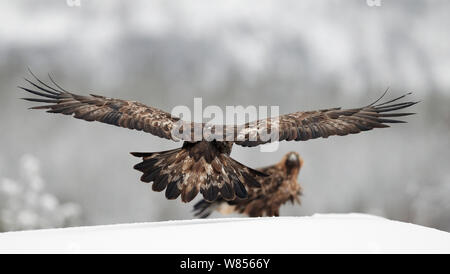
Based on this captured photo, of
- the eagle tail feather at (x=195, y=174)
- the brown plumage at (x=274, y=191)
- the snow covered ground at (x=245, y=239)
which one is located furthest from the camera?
the brown plumage at (x=274, y=191)

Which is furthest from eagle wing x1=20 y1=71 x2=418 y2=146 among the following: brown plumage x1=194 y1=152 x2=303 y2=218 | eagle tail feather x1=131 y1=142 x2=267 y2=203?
brown plumage x1=194 y1=152 x2=303 y2=218

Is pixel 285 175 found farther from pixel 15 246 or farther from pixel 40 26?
pixel 40 26

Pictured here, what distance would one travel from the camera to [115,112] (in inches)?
149

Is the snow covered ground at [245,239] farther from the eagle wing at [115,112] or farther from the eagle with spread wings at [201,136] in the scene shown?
the eagle wing at [115,112]

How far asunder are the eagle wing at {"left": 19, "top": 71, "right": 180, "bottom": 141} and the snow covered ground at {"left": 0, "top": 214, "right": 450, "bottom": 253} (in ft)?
2.34

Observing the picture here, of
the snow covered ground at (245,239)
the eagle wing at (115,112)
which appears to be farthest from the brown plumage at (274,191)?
the eagle wing at (115,112)

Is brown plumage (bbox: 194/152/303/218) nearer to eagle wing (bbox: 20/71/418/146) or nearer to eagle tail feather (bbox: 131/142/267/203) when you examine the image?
eagle wing (bbox: 20/71/418/146)

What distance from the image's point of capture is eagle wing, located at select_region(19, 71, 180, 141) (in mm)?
3732

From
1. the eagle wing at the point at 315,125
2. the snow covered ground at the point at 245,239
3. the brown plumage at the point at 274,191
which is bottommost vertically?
the snow covered ground at the point at 245,239

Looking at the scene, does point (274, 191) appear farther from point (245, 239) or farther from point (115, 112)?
point (115, 112)

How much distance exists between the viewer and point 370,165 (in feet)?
22.9

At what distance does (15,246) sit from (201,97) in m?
3.86

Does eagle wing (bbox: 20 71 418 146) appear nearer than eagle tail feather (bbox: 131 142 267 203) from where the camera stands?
No

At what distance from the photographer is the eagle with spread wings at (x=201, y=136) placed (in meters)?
3.57
